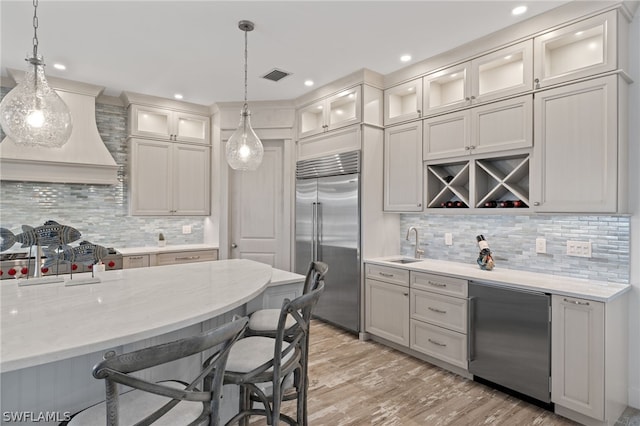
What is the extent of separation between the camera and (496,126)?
291 centimetres

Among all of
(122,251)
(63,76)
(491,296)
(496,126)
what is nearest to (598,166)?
(496,126)

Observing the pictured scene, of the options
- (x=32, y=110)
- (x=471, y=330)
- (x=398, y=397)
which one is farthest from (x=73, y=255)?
(x=471, y=330)

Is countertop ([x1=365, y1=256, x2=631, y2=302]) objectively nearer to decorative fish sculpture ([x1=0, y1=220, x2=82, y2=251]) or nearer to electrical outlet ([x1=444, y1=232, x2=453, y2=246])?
electrical outlet ([x1=444, y1=232, x2=453, y2=246])

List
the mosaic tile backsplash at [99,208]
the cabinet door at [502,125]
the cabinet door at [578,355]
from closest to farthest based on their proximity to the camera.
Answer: the cabinet door at [578,355] < the cabinet door at [502,125] < the mosaic tile backsplash at [99,208]

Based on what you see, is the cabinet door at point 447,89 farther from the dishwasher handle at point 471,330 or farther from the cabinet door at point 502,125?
the dishwasher handle at point 471,330

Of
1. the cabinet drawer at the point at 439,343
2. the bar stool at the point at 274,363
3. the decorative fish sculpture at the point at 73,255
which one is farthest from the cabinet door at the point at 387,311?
the decorative fish sculpture at the point at 73,255

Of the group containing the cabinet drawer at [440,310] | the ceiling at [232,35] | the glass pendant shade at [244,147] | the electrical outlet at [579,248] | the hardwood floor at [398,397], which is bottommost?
the hardwood floor at [398,397]

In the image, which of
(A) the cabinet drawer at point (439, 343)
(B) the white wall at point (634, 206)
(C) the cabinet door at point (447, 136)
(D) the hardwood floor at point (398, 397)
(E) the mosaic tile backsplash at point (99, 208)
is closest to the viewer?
(D) the hardwood floor at point (398, 397)

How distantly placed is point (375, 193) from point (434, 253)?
0.90m

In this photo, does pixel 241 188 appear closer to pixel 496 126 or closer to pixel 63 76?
pixel 63 76

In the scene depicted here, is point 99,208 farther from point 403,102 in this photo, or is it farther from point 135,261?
point 403,102

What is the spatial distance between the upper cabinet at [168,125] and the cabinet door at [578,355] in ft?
15.0

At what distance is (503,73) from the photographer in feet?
10.3

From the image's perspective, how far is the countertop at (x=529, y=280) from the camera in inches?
89.0
